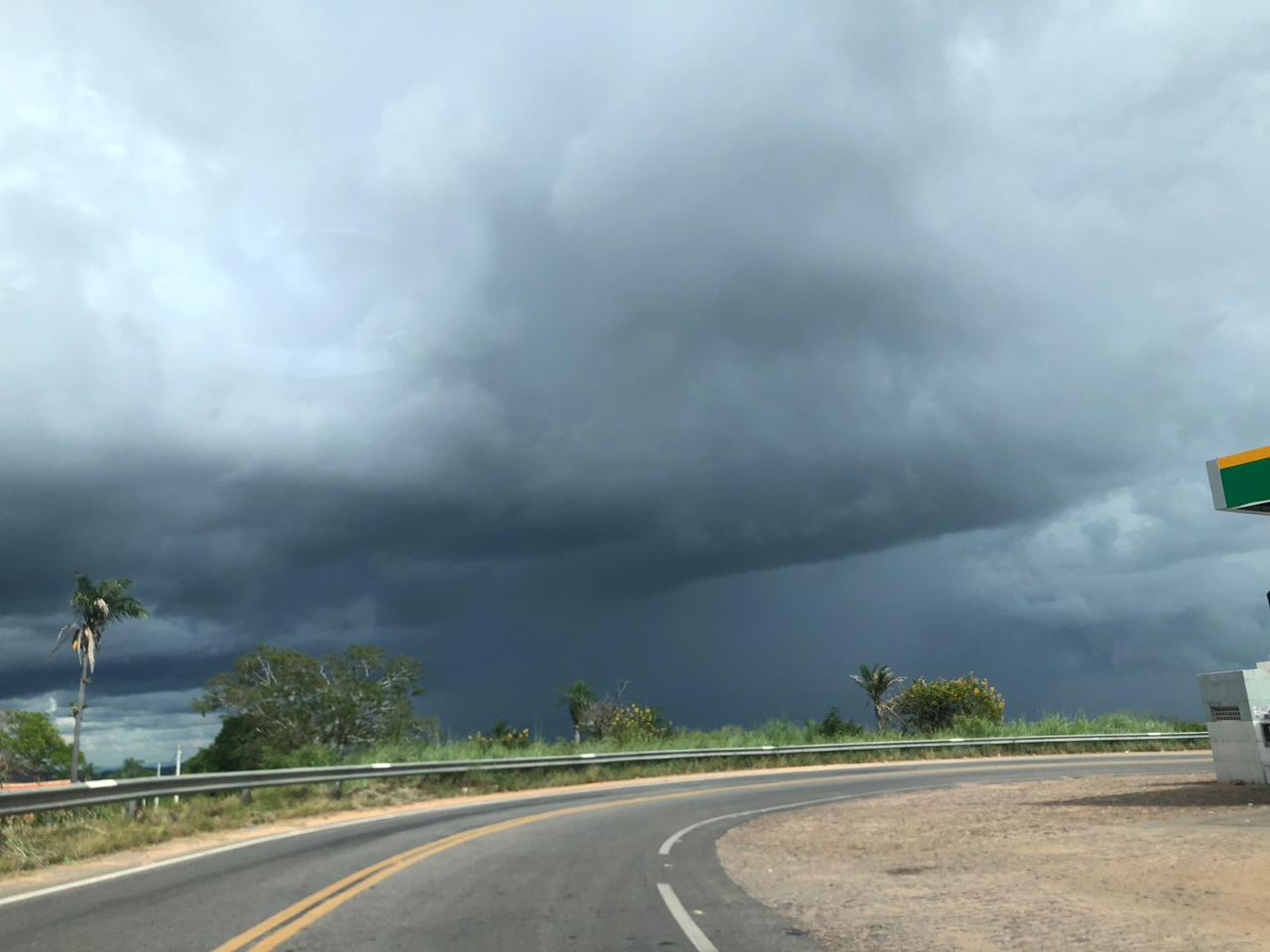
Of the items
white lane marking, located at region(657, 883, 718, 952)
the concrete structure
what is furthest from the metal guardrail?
the concrete structure

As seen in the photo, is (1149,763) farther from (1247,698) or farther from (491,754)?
(491,754)

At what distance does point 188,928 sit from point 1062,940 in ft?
24.9

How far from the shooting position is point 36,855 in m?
13.9

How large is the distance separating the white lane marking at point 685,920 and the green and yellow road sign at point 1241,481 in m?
16.0

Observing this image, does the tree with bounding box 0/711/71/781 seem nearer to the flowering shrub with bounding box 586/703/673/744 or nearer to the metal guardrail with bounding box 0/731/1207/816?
the flowering shrub with bounding box 586/703/673/744

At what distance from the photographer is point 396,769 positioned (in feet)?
80.4

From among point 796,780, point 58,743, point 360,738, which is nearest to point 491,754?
point 796,780

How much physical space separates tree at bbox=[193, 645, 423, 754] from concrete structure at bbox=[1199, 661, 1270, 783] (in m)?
47.5

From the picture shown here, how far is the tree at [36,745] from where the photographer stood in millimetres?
82812

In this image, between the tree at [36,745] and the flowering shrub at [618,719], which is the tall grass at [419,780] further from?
the tree at [36,745]

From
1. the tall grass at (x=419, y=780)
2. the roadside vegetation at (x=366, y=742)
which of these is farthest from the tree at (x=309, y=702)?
the tall grass at (x=419, y=780)

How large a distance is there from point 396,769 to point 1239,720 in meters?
19.0

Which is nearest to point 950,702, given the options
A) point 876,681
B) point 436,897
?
point 876,681

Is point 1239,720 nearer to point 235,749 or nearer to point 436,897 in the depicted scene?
point 436,897
